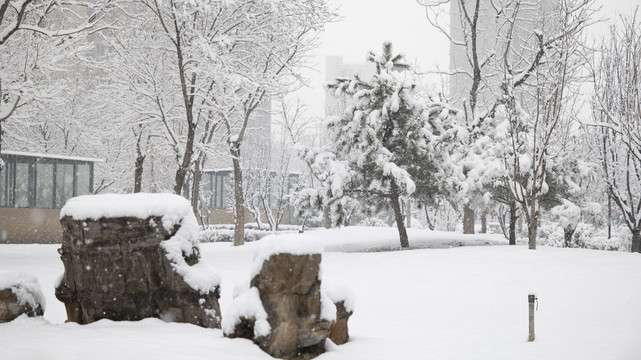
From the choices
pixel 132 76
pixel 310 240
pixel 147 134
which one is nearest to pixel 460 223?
pixel 147 134

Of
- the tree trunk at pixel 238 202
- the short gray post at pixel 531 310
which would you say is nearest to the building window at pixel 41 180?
the tree trunk at pixel 238 202

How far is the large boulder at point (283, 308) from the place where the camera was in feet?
20.9

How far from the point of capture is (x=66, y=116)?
31656 millimetres

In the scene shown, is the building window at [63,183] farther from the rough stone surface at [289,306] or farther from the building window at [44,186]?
the rough stone surface at [289,306]

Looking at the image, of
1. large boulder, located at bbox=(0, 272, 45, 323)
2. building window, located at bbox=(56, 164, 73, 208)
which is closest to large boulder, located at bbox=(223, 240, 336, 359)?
large boulder, located at bbox=(0, 272, 45, 323)

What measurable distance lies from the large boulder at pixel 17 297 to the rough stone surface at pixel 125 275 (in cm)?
40

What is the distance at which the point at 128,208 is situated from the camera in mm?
7062

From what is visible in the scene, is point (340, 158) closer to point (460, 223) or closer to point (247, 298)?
point (247, 298)

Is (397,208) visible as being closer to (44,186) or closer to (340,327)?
(340,327)

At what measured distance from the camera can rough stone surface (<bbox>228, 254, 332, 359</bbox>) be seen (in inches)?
251

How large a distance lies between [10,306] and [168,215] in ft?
6.41

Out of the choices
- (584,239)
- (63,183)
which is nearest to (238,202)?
(63,183)

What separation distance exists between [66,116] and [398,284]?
24.5 metres

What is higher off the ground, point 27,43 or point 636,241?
point 27,43
